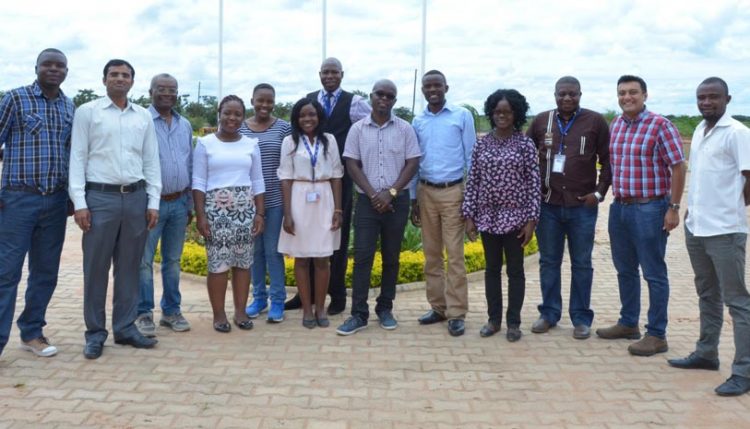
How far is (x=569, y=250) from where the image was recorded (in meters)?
5.32

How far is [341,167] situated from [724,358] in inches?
122

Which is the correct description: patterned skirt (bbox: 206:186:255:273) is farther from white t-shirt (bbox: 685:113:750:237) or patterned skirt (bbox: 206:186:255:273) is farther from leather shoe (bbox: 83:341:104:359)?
white t-shirt (bbox: 685:113:750:237)

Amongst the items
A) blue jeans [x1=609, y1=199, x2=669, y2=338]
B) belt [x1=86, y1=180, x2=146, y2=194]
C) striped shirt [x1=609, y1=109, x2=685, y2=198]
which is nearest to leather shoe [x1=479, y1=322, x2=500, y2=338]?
blue jeans [x1=609, y1=199, x2=669, y2=338]

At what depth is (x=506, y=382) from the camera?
430 centimetres

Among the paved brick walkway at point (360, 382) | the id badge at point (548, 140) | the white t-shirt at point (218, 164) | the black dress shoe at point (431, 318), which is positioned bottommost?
the paved brick walkway at point (360, 382)

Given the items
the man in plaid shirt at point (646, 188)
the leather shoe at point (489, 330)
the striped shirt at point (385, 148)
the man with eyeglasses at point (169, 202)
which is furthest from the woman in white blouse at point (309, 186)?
the man in plaid shirt at point (646, 188)

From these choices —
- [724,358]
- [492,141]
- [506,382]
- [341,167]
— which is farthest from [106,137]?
[724,358]

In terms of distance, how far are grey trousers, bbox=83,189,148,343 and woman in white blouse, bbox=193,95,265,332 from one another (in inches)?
20.4

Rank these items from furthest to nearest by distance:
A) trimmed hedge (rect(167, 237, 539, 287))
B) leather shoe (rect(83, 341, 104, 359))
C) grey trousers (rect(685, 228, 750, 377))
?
trimmed hedge (rect(167, 237, 539, 287)) → leather shoe (rect(83, 341, 104, 359)) → grey trousers (rect(685, 228, 750, 377))

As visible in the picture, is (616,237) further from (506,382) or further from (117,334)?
(117,334)

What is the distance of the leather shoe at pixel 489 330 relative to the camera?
17.3ft

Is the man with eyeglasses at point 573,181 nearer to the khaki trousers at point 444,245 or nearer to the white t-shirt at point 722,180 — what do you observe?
the khaki trousers at point 444,245

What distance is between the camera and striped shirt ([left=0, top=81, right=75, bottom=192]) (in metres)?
4.36

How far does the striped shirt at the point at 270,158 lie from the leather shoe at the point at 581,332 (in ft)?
8.28
